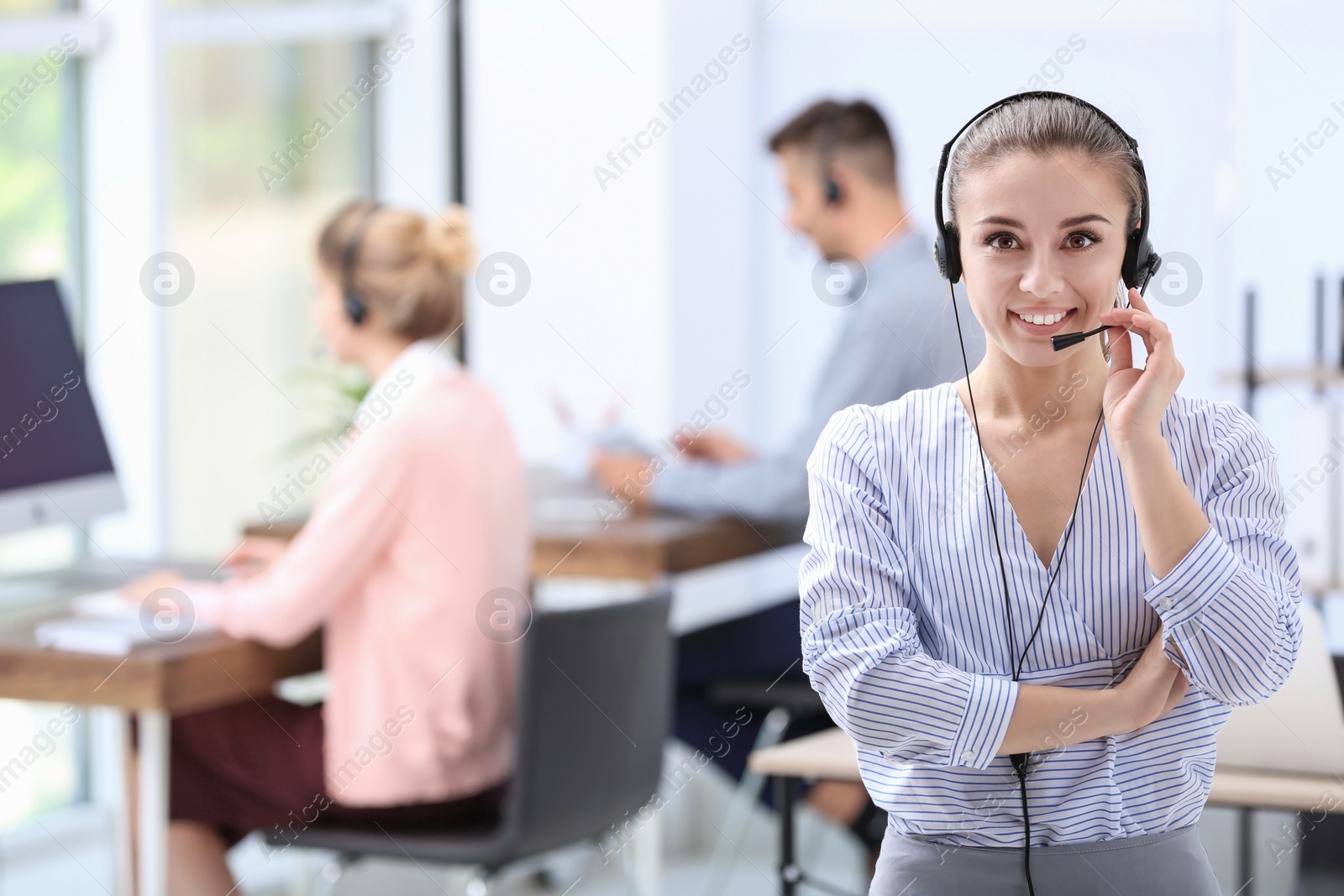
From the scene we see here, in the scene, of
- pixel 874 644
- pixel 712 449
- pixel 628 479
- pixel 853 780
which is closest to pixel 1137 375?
pixel 874 644

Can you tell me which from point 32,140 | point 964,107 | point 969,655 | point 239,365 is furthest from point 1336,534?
point 32,140

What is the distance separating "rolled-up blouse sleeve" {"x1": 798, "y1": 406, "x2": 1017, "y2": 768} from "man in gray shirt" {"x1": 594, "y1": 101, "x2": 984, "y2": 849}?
3.97 feet

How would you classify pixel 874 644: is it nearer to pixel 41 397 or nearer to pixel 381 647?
pixel 381 647

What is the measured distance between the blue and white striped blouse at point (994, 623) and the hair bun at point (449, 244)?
57.2 inches

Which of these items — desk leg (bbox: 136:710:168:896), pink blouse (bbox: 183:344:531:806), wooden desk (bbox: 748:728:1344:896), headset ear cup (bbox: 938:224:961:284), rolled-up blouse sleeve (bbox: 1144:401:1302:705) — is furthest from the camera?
pink blouse (bbox: 183:344:531:806)

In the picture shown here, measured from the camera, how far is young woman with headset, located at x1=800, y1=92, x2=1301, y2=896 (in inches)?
41.6

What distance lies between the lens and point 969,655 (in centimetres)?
112

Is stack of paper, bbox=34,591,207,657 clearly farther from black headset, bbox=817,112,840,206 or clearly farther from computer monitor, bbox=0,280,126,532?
black headset, bbox=817,112,840,206

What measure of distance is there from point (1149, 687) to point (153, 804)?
1580 mm

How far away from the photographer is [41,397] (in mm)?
2297

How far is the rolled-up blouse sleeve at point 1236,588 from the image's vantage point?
1031 mm

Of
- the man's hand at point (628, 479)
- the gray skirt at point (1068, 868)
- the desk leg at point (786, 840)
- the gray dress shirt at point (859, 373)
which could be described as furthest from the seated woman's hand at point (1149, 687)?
the man's hand at point (628, 479)

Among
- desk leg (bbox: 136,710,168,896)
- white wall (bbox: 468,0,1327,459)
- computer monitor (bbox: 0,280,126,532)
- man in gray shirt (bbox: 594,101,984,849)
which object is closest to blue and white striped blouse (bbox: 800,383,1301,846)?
man in gray shirt (bbox: 594,101,984,849)

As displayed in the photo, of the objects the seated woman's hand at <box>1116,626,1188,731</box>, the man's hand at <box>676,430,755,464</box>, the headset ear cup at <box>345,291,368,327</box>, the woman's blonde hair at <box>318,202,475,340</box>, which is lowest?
the man's hand at <box>676,430,755,464</box>
